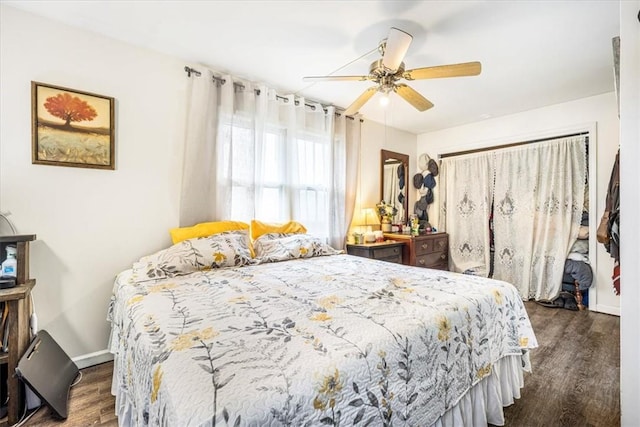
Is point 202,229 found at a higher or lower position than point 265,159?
lower

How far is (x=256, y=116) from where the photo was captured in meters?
2.94

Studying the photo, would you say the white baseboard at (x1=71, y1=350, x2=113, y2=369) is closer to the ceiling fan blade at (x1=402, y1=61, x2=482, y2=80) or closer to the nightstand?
the nightstand

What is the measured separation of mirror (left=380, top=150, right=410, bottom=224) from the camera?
14.4ft

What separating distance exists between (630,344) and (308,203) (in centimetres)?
272

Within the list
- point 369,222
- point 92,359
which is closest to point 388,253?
A: point 369,222

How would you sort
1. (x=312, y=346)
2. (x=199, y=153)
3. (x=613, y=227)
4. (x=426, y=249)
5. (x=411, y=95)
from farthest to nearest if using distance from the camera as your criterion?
(x=426, y=249)
(x=199, y=153)
(x=411, y=95)
(x=613, y=227)
(x=312, y=346)

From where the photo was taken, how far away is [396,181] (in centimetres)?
464

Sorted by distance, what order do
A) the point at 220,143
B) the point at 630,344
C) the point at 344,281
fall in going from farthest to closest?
the point at 220,143 < the point at 344,281 < the point at 630,344

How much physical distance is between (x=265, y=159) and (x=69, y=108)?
1.60m

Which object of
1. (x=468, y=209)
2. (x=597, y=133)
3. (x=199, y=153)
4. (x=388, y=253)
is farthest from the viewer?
(x=468, y=209)

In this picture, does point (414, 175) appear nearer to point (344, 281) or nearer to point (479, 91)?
point (479, 91)

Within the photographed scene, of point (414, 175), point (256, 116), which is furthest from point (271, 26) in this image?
point (414, 175)

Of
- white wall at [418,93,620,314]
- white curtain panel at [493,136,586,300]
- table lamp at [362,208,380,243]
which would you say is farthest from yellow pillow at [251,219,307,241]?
white wall at [418,93,620,314]

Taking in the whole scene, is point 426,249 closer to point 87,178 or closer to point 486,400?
point 486,400
